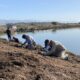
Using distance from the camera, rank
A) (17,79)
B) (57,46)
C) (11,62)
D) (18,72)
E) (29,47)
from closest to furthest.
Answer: (17,79)
(18,72)
(11,62)
(57,46)
(29,47)

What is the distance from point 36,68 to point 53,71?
72cm

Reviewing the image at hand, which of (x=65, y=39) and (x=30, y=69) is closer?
(x=30, y=69)

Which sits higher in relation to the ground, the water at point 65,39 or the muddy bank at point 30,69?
the muddy bank at point 30,69

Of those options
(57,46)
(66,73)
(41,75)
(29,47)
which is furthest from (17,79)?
(29,47)

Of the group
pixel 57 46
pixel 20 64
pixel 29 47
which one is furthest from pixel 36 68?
pixel 29 47

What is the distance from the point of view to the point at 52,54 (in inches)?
666

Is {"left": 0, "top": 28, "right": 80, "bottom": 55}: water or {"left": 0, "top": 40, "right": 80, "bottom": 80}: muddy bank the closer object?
{"left": 0, "top": 40, "right": 80, "bottom": 80}: muddy bank

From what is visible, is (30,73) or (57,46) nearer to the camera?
(30,73)

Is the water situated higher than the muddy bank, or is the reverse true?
the muddy bank

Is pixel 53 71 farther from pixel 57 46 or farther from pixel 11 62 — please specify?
pixel 57 46

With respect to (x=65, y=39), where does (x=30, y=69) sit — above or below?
above

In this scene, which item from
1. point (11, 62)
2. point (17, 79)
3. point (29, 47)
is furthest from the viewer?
point (29, 47)

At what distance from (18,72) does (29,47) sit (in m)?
8.38

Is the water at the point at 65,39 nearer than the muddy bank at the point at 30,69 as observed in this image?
No
